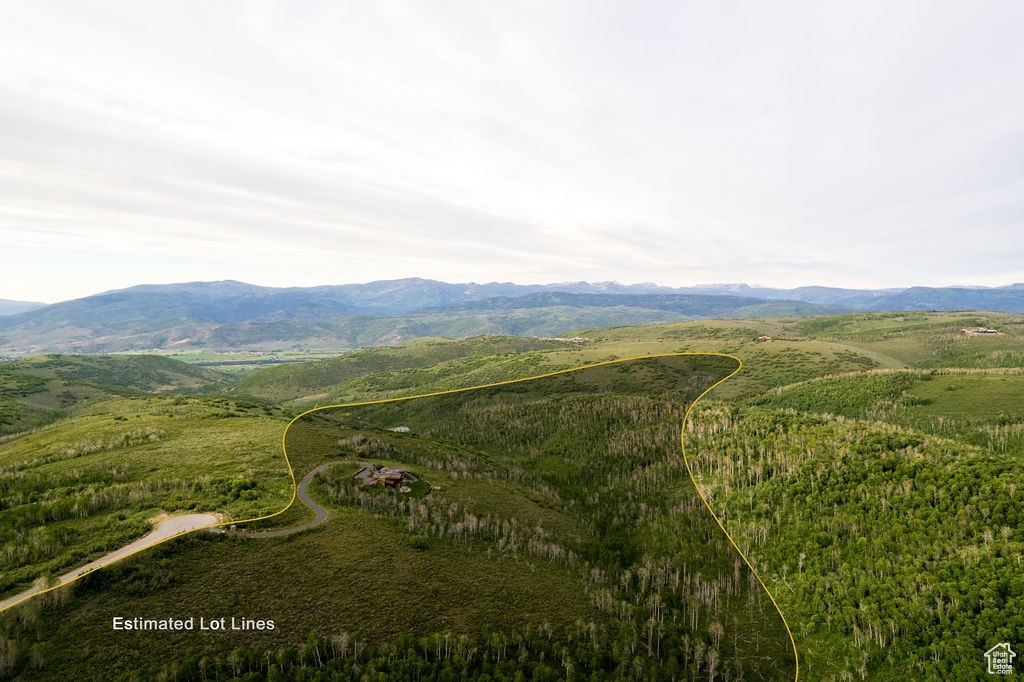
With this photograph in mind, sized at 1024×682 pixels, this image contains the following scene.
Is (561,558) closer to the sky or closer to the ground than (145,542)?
closer to the ground

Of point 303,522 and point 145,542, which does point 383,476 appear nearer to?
point 303,522

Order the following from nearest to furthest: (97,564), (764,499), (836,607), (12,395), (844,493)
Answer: (97,564) < (836,607) < (844,493) < (764,499) < (12,395)

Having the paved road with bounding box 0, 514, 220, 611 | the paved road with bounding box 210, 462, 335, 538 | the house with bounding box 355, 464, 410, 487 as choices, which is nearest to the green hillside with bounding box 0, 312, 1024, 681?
the paved road with bounding box 0, 514, 220, 611

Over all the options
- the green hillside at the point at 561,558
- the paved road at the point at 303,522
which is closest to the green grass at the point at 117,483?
the green hillside at the point at 561,558

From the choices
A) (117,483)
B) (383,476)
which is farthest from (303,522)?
(117,483)

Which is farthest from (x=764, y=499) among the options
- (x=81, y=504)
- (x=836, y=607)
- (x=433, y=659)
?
(x=81, y=504)

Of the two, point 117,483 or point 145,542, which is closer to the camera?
point 145,542

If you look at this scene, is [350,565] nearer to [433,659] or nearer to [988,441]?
[433,659]
